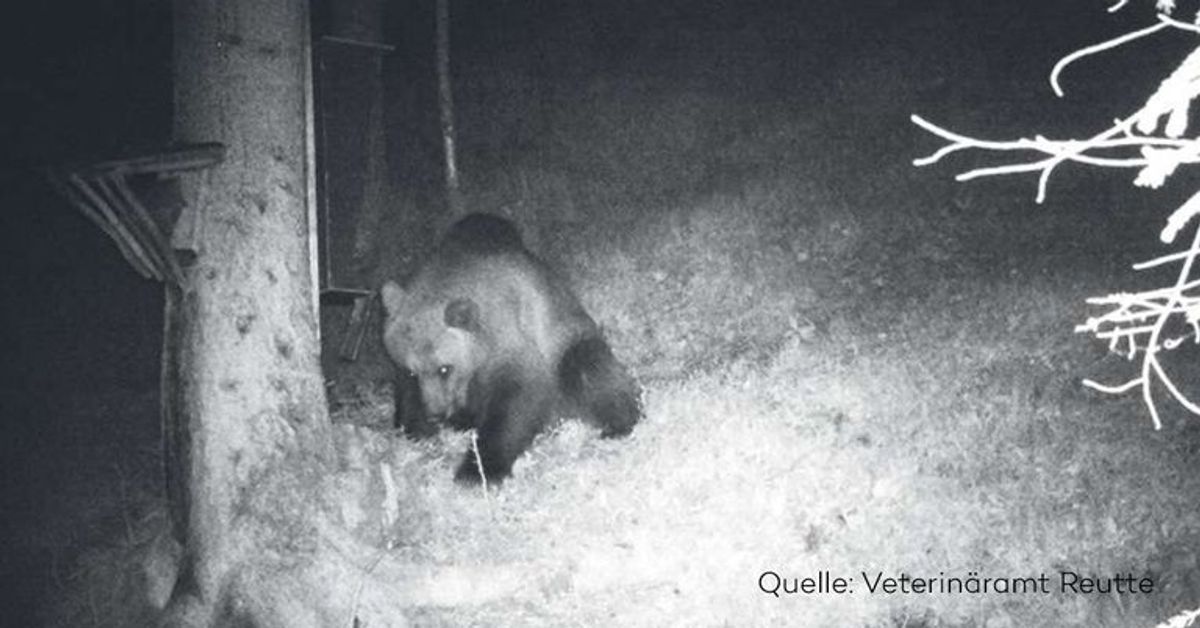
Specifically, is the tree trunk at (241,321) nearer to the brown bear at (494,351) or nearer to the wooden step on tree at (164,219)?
the wooden step on tree at (164,219)

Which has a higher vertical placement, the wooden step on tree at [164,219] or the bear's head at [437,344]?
the wooden step on tree at [164,219]

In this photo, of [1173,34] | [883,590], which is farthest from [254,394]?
[1173,34]

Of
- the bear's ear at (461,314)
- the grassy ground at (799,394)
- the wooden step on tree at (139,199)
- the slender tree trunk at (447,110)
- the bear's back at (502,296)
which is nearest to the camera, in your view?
the wooden step on tree at (139,199)

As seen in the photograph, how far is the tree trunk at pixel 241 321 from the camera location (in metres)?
5.52

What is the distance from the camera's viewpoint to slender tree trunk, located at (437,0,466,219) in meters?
10.5

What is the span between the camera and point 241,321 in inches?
220

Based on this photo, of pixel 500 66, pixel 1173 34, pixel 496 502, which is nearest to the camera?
pixel 496 502

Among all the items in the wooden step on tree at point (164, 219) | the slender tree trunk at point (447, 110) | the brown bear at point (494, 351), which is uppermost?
the slender tree trunk at point (447, 110)

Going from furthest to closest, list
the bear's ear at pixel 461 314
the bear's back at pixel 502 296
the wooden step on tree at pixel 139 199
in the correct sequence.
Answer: the bear's back at pixel 502 296 < the bear's ear at pixel 461 314 < the wooden step on tree at pixel 139 199

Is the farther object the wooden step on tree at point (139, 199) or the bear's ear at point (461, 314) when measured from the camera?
the bear's ear at point (461, 314)

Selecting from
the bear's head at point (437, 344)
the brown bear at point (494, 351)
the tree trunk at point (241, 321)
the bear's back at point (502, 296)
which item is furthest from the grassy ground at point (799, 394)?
the bear's back at point (502, 296)

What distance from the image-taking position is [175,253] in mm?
5512

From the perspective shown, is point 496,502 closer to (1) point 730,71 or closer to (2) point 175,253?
(2) point 175,253

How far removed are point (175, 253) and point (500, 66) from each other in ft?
21.2
